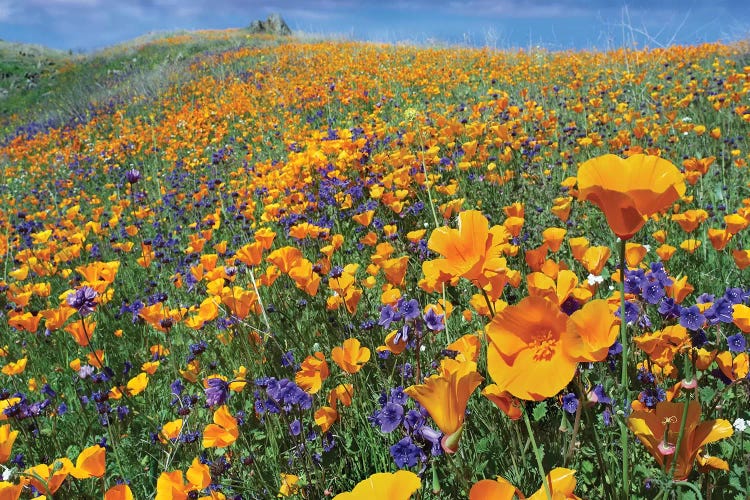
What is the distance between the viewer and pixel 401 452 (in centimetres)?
141

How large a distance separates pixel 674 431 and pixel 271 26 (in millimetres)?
37584

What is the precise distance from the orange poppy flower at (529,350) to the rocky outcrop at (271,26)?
35.8m

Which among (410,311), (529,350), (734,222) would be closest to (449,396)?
(529,350)

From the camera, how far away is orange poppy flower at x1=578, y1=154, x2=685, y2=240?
859 millimetres

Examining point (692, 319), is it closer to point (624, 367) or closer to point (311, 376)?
point (624, 367)

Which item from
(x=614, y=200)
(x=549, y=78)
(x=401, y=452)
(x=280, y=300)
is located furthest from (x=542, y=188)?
(x=549, y=78)

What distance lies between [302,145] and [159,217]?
2.06 m

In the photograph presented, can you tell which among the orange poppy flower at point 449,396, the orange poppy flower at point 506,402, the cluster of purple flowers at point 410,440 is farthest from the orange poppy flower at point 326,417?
the orange poppy flower at point 449,396

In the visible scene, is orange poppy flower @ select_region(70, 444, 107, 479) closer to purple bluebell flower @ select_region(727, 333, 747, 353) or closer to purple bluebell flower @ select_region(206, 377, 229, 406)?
purple bluebell flower @ select_region(206, 377, 229, 406)

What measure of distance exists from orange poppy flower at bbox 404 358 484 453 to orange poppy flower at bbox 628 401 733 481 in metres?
0.34

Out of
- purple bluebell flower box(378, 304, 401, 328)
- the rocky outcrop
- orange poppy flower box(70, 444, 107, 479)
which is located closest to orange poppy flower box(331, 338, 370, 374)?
purple bluebell flower box(378, 304, 401, 328)

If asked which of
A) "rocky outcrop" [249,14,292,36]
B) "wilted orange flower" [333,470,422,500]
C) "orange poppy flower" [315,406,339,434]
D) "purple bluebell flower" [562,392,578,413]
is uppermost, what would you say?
"rocky outcrop" [249,14,292,36]

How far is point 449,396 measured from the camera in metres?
0.98

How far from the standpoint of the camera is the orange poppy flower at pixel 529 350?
91 cm
